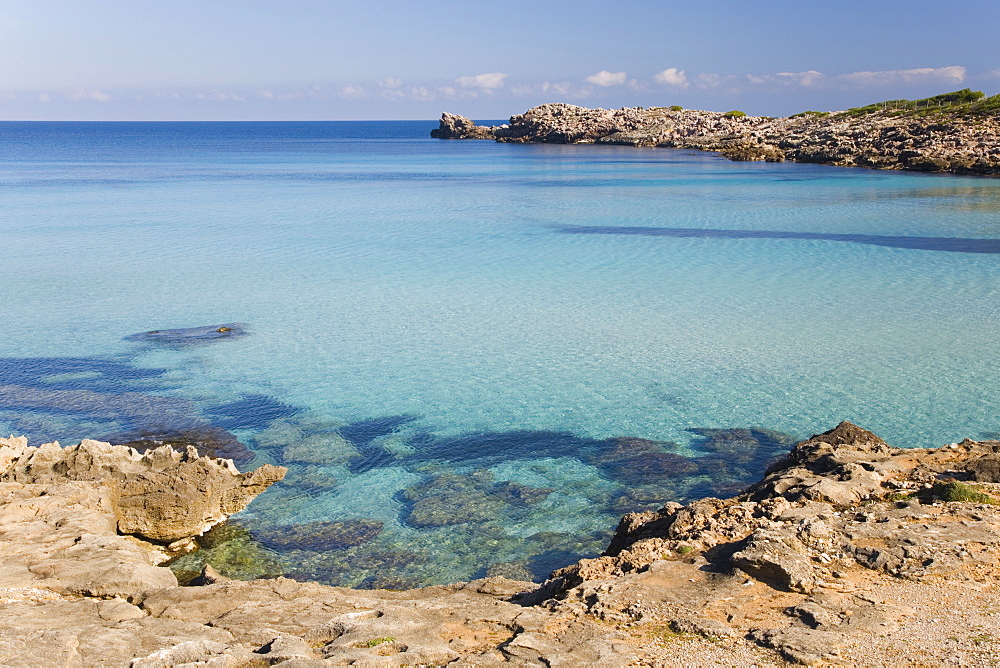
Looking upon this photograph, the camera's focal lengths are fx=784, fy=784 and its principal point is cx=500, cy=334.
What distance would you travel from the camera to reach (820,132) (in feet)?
319

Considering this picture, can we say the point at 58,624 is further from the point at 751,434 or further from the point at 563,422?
the point at 751,434

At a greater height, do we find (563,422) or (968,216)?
(968,216)

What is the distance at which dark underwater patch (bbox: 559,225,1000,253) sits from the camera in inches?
1358

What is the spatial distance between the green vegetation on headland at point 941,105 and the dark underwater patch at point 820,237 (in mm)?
54624

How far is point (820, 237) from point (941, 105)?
231 feet

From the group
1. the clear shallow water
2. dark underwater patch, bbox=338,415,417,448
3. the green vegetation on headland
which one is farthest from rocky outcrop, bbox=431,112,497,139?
dark underwater patch, bbox=338,415,417,448

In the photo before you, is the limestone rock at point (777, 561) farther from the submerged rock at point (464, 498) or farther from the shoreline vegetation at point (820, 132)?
the shoreline vegetation at point (820, 132)

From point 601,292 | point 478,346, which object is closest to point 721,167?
point 601,292

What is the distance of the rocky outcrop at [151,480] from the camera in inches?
473

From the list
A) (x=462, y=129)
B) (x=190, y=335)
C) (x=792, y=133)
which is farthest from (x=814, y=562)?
(x=462, y=129)

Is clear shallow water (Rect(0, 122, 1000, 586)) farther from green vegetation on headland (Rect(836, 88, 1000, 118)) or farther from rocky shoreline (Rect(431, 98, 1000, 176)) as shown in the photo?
green vegetation on headland (Rect(836, 88, 1000, 118))

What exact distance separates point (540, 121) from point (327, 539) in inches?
5483

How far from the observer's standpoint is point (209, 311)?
2534 centimetres

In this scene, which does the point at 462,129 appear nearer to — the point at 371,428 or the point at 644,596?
the point at 371,428
